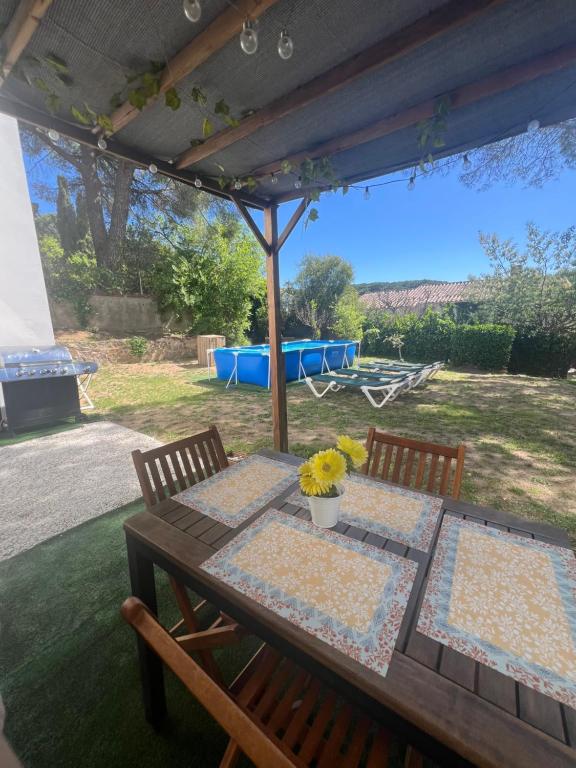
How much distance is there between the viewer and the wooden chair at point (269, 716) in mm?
465

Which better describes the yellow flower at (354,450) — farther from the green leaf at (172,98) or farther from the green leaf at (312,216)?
the green leaf at (312,216)

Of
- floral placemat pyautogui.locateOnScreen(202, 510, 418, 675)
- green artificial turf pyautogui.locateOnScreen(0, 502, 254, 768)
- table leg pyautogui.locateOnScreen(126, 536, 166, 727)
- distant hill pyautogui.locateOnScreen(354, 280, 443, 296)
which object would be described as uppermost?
distant hill pyautogui.locateOnScreen(354, 280, 443, 296)

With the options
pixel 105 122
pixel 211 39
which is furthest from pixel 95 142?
pixel 211 39

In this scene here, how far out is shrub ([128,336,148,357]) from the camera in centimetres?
988

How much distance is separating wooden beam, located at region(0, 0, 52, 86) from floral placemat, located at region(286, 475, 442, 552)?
218 cm

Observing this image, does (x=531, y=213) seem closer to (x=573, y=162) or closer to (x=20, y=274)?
(x=573, y=162)

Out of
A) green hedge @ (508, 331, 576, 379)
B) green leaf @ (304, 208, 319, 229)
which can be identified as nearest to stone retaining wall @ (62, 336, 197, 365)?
green leaf @ (304, 208, 319, 229)

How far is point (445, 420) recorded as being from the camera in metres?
4.79

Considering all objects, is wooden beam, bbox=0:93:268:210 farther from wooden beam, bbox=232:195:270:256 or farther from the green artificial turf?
the green artificial turf

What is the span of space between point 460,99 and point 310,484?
6.95 ft

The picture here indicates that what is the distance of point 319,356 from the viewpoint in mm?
8227

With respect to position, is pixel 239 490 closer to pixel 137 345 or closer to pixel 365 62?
pixel 365 62

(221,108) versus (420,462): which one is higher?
(221,108)

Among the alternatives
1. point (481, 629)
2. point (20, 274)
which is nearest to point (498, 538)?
point (481, 629)
